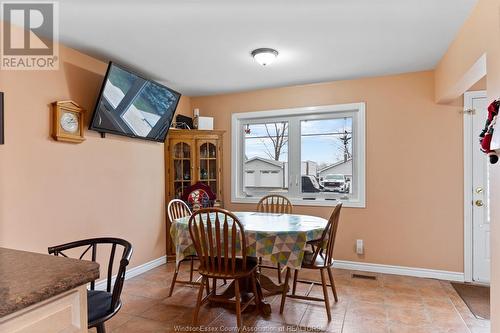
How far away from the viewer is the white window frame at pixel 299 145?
3.70 m

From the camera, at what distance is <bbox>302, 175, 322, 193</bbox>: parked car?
403 cm

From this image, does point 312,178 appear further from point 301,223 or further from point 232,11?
point 232,11

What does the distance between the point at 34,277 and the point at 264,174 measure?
3.47 metres

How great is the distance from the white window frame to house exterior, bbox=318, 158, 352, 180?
0.08 metres

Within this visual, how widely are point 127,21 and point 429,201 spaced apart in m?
3.48

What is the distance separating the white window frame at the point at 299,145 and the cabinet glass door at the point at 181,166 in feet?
2.07

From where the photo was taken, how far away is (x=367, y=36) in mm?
2594

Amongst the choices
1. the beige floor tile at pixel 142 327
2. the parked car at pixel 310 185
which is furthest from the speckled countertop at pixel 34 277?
the parked car at pixel 310 185

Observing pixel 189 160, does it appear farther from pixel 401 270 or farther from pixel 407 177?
pixel 401 270

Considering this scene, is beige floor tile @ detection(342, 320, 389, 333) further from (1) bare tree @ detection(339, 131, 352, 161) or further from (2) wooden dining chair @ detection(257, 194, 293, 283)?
(1) bare tree @ detection(339, 131, 352, 161)

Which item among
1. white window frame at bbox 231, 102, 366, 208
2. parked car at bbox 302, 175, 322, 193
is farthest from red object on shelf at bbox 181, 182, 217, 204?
parked car at bbox 302, 175, 322, 193

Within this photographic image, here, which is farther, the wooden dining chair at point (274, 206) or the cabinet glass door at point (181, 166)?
the cabinet glass door at point (181, 166)

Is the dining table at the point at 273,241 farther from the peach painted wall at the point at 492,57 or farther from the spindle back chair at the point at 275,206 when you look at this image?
the peach painted wall at the point at 492,57

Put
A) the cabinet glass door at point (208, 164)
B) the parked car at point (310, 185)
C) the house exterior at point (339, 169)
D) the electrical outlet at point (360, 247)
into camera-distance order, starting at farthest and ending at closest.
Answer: the cabinet glass door at point (208, 164) → the parked car at point (310, 185) → the house exterior at point (339, 169) → the electrical outlet at point (360, 247)
